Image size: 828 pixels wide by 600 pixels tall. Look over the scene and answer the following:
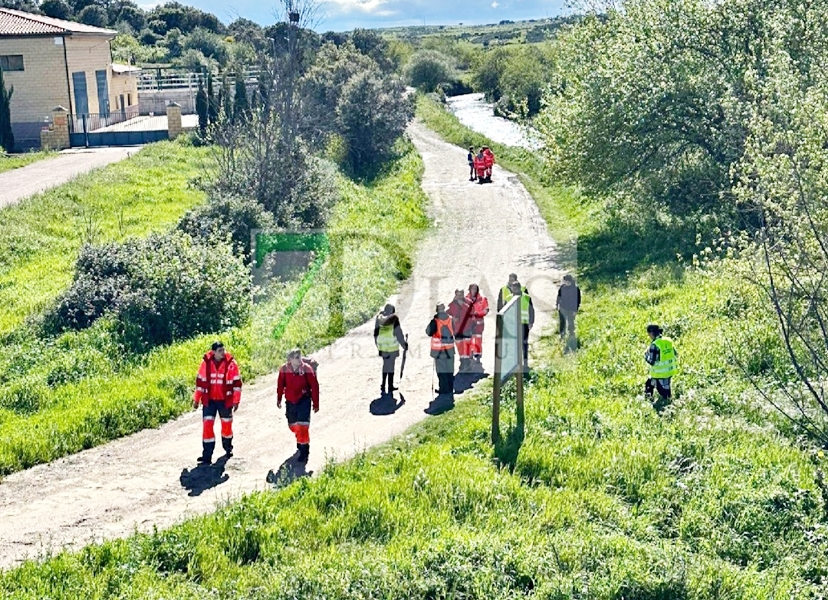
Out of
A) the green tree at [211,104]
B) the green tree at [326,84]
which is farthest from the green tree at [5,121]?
the green tree at [326,84]

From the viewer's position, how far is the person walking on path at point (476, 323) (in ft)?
49.7

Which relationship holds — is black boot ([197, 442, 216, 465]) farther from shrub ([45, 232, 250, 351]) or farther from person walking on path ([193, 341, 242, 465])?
shrub ([45, 232, 250, 351])

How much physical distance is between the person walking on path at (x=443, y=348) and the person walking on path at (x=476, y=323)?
906mm

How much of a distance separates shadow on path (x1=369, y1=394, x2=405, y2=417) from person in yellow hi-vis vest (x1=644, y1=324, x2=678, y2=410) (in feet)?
12.0

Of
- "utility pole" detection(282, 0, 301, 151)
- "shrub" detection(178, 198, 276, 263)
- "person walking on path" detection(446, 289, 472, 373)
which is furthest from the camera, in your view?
"utility pole" detection(282, 0, 301, 151)

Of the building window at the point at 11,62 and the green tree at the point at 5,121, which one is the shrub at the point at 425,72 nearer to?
the building window at the point at 11,62

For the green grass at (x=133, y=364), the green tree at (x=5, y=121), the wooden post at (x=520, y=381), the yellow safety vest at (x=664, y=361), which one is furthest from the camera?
the green tree at (x=5, y=121)

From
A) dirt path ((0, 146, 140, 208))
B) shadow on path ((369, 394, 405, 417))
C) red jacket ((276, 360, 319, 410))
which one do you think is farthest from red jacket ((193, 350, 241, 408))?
dirt path ((0, 146, 140, 208))

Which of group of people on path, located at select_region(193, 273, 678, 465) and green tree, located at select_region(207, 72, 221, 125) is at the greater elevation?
green tree, located at select_region(207, 72, 221, 125)

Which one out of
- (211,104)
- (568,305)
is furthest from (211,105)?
(568,305)

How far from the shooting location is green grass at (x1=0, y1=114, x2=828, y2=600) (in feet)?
28.1

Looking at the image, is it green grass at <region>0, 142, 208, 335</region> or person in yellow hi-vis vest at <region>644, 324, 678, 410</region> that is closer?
person in yellow hi-vis vest at <region>644, 324, 678, 410</region>

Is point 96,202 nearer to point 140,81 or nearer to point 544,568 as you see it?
point 544,568

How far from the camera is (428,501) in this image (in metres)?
10.1
